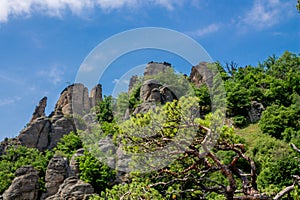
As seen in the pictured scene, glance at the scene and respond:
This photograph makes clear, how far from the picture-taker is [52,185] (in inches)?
723

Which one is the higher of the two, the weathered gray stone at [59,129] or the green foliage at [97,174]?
the weathered gray stone at [59,129]

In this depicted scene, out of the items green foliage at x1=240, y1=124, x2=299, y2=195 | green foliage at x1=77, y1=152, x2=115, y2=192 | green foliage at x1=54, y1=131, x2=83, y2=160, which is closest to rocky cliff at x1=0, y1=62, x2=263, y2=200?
green foliage at x1=77, y1=152, x2=115, y2=192

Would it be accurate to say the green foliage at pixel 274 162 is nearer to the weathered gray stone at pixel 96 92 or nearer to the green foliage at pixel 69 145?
A: the weathered gray stone at pixel 96 92

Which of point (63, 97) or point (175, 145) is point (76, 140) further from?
point (175, 145)

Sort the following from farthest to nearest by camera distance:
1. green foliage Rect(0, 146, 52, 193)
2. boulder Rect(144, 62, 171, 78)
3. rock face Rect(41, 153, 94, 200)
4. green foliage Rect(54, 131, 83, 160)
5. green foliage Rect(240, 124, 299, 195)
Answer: green foliage Rect(54, 131, 83, 160), green foliage Rect(0, 146, 52, 193), rock face Rect(41, 153, 94, 200), green foliage Rect(240, 124, 299, 195), boulder Rect(144, 62, 171, 78)

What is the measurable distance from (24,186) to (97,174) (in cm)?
392

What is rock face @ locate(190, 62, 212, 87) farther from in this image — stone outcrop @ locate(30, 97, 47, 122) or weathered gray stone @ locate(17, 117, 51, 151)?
stone outcrop @ locate(30, 97, 47, 122)

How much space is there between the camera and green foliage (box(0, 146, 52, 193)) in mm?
18938

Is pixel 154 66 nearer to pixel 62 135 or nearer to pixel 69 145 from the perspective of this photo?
pixel 69 145

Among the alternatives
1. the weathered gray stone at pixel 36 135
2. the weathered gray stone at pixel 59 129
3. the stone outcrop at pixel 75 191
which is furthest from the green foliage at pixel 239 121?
the weathered gray stone at pixel 36 135

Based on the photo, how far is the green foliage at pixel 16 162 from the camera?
1894cm

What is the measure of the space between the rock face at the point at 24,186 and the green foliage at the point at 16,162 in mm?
704

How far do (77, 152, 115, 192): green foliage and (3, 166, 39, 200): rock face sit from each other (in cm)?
262

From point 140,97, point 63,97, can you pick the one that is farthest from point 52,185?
point 63,97
